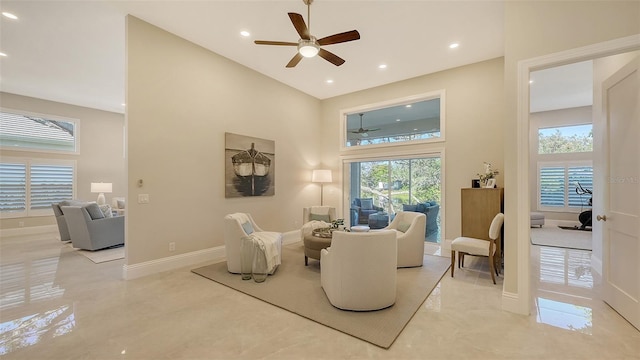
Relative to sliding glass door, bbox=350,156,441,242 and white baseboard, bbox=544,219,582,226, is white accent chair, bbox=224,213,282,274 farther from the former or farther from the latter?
white baseboard, bbox=544,219,582,226

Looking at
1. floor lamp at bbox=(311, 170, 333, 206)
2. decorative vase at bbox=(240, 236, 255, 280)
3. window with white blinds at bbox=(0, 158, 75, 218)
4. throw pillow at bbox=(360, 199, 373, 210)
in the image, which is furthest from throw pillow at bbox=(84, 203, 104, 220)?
throw pillow at bbox=(360, 199, 373, 210)

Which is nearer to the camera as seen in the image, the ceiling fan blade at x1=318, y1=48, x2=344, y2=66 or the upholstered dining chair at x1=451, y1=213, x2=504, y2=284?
the ceiling fan blade at x1=318, y1=48, x2=344, y2=66

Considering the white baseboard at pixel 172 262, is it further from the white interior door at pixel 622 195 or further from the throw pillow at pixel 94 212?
the white interior door at pixel 622 195

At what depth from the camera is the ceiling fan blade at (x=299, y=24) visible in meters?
2.61

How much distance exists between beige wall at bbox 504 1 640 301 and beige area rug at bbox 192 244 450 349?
108 centimetres

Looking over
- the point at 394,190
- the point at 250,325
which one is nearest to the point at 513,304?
the point at 250,325

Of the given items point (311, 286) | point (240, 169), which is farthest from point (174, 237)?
point (311, 286)

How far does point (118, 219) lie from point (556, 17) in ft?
23.8

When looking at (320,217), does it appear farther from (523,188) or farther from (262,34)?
(523,188)

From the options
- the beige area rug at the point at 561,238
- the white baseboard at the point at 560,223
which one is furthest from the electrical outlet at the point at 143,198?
the white baseboard at the point at 560,223

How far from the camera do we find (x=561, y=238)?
6.27 m

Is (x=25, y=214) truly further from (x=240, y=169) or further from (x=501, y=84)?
(x=501, y=84)

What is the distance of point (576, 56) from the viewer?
2.51m

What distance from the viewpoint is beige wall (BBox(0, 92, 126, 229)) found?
666 cm
